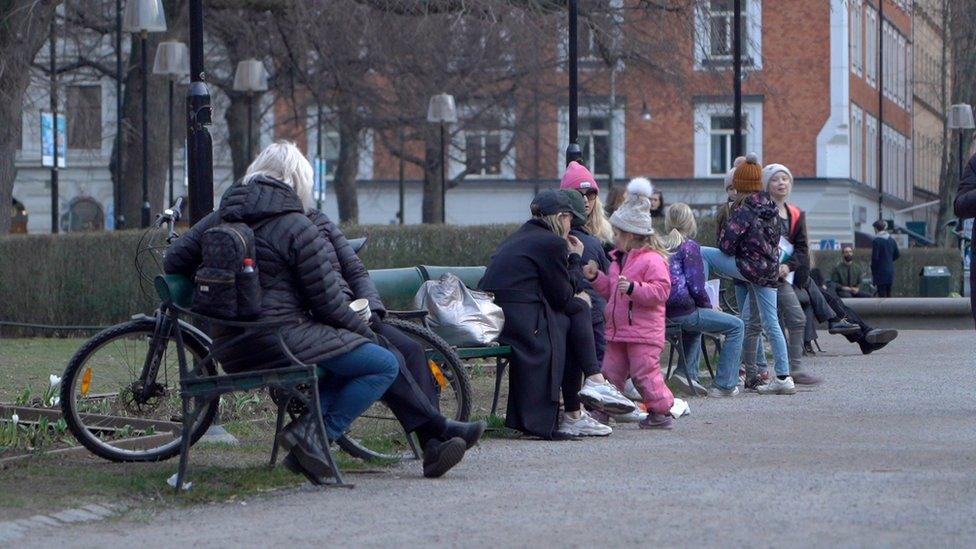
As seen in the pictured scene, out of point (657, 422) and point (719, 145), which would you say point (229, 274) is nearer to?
point (657, 422)

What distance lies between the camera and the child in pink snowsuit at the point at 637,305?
11086mm

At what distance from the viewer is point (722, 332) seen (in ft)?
42.7

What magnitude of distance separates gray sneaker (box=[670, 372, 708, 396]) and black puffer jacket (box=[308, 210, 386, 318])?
4.92 m

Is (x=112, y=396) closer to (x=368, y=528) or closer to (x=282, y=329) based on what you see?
(x=282, y=329)

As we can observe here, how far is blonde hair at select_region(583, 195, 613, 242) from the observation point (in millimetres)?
11984

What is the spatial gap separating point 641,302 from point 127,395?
3387 millimetres

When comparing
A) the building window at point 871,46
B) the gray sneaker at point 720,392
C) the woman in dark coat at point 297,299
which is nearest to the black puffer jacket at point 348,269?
the woman in dark coat at point 297,299

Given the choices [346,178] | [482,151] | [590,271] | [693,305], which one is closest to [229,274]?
[590,271]

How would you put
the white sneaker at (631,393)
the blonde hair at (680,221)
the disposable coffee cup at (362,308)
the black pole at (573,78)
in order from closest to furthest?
1. the disposable coffee cup at (362,308)
2. the white sneaker at (631,393)
3. the blonde hair at (680,221)
4. the black pole at (573,78)

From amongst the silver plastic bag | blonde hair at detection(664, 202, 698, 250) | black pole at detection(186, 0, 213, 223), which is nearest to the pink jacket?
the silver plastic bag

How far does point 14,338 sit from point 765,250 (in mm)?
12152

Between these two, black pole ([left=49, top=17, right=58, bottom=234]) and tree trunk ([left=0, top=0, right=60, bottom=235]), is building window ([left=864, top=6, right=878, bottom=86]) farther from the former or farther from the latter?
tree trunk ([left=0, top=0, right=60, bottom=235])

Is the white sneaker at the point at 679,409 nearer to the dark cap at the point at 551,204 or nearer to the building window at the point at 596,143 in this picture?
the dark cap at the point at 551,204

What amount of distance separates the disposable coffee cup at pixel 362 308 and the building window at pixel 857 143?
56.1 metres
